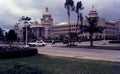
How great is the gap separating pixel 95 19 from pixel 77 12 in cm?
2308

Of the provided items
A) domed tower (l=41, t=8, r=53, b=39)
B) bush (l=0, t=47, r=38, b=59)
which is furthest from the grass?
domed tower (l=41, t=8, r=53, b=39)

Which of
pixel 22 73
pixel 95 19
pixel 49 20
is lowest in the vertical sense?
pixel 22 73

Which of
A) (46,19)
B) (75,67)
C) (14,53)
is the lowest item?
(75,67)

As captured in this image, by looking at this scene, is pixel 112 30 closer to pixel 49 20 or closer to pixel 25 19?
pixel 49 20

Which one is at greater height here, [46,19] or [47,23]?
[46,19]

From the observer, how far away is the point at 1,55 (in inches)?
1145

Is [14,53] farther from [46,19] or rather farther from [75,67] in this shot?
[46,19]

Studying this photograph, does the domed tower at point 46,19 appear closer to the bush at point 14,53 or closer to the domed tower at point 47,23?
the domed tower at point 47,23

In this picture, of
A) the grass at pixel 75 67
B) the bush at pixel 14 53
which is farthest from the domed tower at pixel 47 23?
the grass at pixel 75 67

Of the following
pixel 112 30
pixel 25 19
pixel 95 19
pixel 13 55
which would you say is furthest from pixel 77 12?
pixel 112 30

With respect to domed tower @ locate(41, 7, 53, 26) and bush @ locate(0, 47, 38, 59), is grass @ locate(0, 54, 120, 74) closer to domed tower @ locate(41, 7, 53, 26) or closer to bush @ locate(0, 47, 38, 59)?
bush @ locate(0, 47, 38, 59)

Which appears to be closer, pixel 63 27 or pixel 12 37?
pixel 12 37

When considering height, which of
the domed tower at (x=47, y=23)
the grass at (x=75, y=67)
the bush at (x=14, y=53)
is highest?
the domed tower at (x=47, y=23)

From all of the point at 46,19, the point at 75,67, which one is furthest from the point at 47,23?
the point at 75,67
